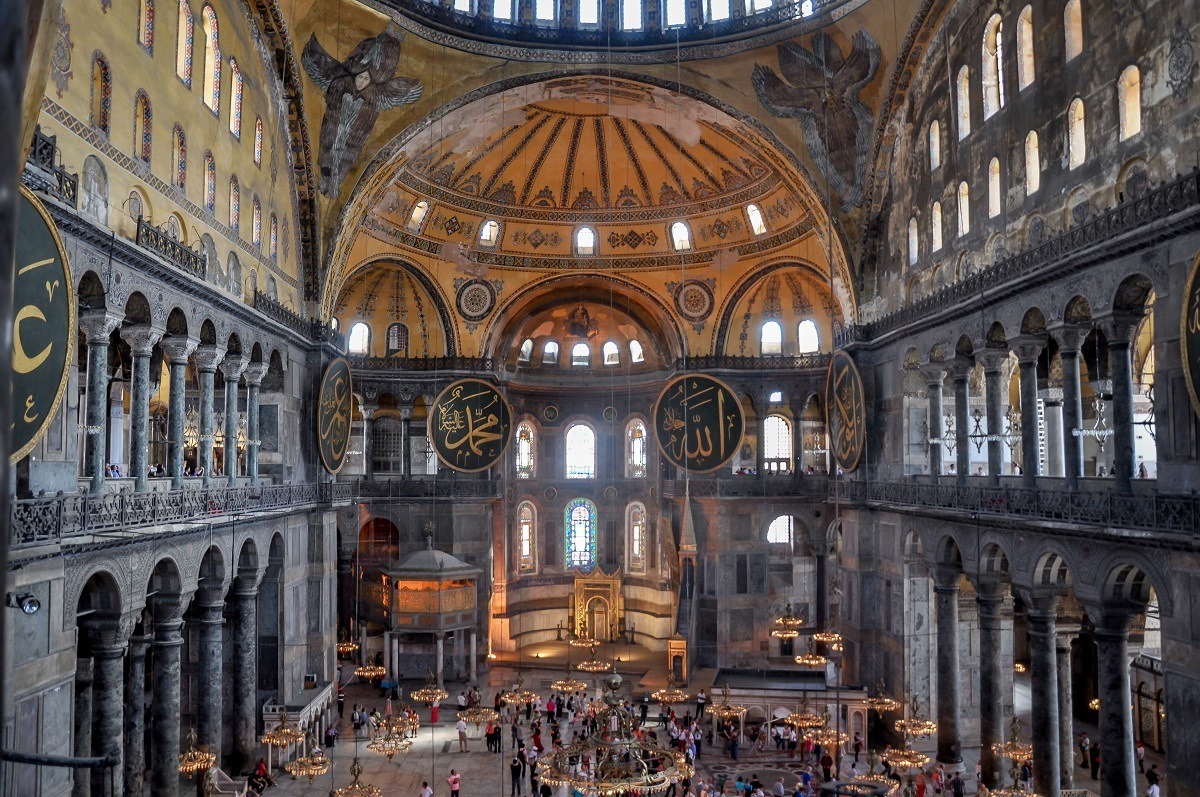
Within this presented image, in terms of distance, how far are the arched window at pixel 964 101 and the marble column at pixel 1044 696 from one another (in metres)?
8.34

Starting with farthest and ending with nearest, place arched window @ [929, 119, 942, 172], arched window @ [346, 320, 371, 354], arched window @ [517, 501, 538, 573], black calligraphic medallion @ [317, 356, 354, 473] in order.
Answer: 1. arched window @ [517, 501, 538, 573]
2. arched window @ [346, 320, 371, 354]
3. black calligraphic medallion @ [317, 356, 354, 473]
4. arched window @ [929, 119, 942, 172]

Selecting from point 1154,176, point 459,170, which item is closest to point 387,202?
point 459,170

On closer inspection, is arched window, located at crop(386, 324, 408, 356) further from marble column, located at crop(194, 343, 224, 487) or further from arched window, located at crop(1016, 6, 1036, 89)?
arched window, located at crop(1016, 6, 1036, 89)

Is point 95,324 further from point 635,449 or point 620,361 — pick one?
point 635,449

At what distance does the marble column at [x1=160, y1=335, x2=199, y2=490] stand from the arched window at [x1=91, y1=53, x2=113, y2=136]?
3.52m

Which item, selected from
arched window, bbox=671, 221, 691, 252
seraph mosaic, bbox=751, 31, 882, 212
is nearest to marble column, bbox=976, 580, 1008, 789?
seraph mosaic, bbox=751, 31, 882, 212

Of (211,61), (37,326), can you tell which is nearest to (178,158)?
(211,61)

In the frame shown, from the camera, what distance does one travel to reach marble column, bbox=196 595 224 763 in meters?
16.1

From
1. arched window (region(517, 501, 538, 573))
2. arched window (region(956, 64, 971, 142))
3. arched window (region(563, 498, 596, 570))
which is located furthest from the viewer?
arched window (region(563, 498, 596, 570))

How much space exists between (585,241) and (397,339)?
6.02 metres

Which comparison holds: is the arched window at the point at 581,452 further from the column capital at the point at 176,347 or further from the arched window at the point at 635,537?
the column capital at the point at 176,347

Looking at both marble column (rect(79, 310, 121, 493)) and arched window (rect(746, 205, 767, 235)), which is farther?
arched window (rect(746, 205, 767, 235))

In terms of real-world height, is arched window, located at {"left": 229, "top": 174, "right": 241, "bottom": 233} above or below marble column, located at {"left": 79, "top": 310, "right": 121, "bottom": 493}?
above

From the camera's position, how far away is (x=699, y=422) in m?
20.2
